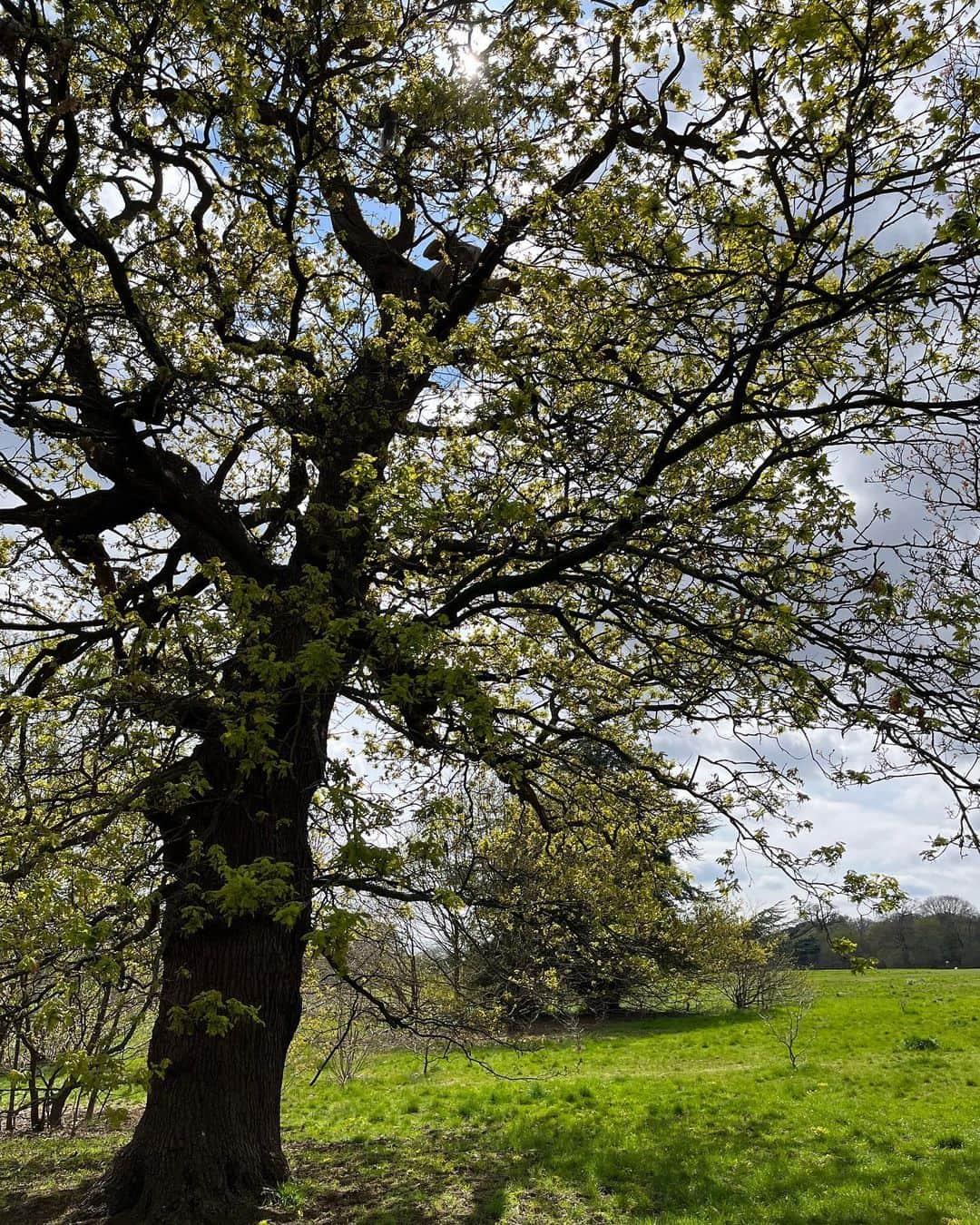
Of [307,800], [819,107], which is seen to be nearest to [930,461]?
[819,107]

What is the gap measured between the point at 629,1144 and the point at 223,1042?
19.0ft

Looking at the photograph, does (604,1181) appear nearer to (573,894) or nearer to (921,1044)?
(573,894)

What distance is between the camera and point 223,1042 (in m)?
6.51

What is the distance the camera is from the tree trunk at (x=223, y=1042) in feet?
19.6

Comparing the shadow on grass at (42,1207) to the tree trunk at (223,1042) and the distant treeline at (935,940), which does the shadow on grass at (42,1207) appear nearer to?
the tree trunk at (223,1042)

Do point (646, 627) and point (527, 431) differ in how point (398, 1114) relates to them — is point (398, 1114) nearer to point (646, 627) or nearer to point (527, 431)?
point (646, 627)

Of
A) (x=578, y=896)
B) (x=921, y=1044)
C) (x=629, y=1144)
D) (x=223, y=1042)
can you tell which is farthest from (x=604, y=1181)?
(x=921, y=1044)

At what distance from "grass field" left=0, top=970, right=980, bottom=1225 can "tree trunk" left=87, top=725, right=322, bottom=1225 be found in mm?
519

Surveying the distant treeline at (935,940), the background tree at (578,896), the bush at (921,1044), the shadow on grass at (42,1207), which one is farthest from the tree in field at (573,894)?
the distant treeline at (935,940)

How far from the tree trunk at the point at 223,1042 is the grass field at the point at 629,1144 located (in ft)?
1.70

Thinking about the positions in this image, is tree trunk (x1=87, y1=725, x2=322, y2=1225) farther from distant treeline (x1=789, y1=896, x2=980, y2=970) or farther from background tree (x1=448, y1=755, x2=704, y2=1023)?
distant treeline (x1=789, y1=896, x2=980, y2=970)

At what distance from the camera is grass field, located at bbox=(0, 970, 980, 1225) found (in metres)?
7.10

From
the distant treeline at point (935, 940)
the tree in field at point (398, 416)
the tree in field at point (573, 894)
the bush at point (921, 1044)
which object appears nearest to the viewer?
the tree in field at point (398, 416)

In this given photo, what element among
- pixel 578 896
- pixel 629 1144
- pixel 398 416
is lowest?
pixel 629 1144
